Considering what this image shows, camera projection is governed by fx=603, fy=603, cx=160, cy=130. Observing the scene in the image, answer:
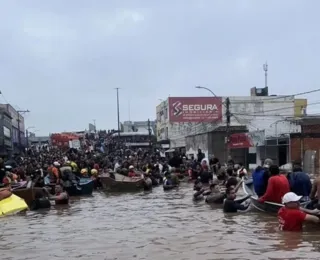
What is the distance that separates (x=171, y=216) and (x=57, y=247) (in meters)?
6.51

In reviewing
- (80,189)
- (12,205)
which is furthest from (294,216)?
(80,189)

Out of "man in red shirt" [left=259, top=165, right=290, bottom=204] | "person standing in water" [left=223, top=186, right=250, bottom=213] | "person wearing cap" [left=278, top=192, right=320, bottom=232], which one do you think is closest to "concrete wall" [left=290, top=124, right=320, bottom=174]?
"person standing in water" [left=223, top=186, right=250, bottom=213]

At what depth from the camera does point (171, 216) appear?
19297 mm

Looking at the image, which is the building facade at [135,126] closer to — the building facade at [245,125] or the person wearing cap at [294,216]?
the building facade at [245,125]

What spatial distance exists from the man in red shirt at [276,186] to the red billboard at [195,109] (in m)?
54.0

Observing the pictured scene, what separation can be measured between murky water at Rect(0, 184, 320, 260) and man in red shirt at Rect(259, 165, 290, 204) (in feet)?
1.98

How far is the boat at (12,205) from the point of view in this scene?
19969 mm

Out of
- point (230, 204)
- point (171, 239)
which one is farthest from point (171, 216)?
point (171, 239)

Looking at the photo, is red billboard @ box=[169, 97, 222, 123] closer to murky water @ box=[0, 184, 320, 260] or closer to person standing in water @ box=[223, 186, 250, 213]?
murky water @ box=[0, 184, 320, 260]

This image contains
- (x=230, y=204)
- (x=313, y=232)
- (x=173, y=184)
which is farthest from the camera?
(x=173, y=184)

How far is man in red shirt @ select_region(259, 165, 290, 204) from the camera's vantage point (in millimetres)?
16594

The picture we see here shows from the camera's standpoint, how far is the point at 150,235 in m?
14.8

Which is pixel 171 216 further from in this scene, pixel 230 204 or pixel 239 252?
pixel 239 252

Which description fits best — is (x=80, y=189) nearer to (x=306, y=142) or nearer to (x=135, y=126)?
(x=306, y=142)
